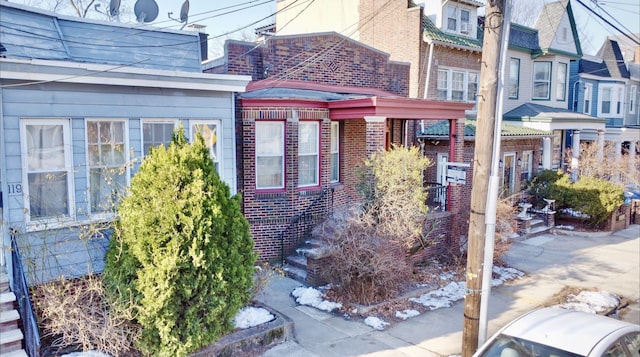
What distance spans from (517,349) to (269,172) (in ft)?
25.5

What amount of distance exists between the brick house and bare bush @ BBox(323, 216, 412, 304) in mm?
2649

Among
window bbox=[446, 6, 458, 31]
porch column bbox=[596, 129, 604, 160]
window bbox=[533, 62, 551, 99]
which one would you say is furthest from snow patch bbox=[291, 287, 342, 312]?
window bbox=[533, 62, 551, 99]

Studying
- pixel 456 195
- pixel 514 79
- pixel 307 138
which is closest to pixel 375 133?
pixel 307 138

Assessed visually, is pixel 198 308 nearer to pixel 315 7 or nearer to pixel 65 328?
pixel 65 328

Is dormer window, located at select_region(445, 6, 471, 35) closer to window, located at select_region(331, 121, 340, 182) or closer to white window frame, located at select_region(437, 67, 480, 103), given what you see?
white window frame, located at select_region(437, 67, 480, 103)

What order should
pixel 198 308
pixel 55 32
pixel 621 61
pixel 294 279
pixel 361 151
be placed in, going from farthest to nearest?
pixel 621 61, pixel 361 151, pixel 294 279, pixel 55 32, pixel 198 308

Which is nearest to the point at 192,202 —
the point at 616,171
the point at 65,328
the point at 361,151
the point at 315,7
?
the point at 65,328

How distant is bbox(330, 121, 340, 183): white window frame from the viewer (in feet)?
45.4

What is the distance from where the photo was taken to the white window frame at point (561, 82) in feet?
77.4

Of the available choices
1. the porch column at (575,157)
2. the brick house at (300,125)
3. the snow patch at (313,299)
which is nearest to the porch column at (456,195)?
the brick house at (300,125)

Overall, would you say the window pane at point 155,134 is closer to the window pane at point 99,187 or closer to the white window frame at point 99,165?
the white window frame at point 99,165

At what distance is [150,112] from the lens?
9.14m

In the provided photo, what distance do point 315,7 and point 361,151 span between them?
361 inches

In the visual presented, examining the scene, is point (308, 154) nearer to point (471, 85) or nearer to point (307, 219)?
point (307, 219)
